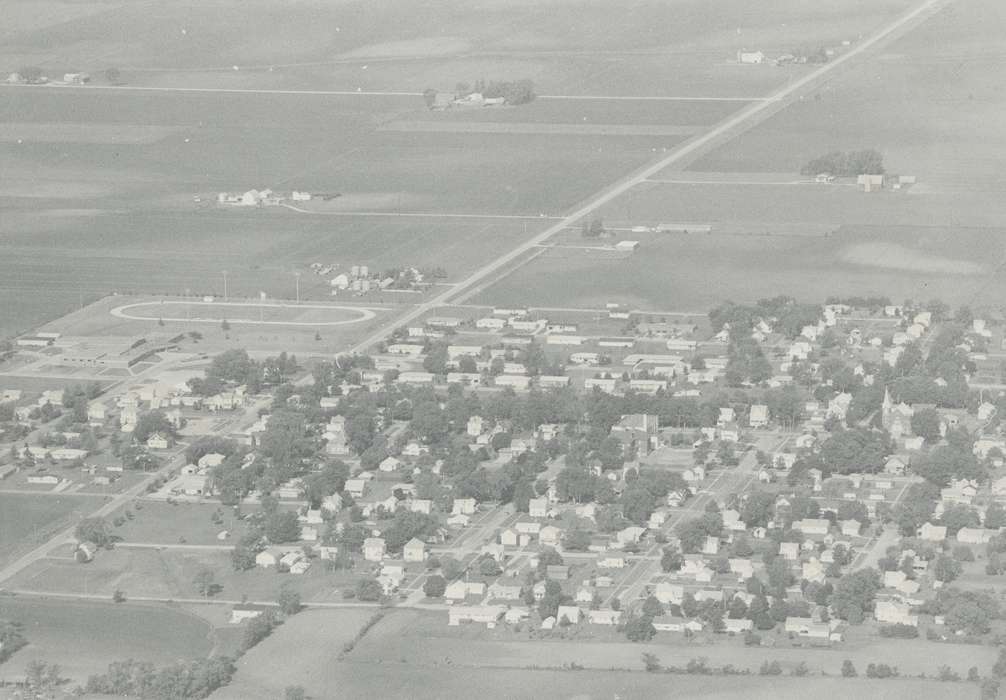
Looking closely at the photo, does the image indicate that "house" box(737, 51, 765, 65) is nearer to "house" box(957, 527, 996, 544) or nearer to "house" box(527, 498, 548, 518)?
"house" box(527, 498, 548, 518)

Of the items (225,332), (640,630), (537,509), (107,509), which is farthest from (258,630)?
(225,332)

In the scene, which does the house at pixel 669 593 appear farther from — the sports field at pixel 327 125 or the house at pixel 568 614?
the sports field at pixel 327 125

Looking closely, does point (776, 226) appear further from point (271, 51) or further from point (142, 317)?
point (271, 51)

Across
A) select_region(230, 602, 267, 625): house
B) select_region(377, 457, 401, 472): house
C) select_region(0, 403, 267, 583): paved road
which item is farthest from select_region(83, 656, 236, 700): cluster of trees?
select_region(377, 457, 401, 472): house

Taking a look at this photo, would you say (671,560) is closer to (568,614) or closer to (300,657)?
(568,614)

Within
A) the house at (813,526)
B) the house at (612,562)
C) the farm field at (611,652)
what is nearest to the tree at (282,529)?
the farm field at (611,652)
